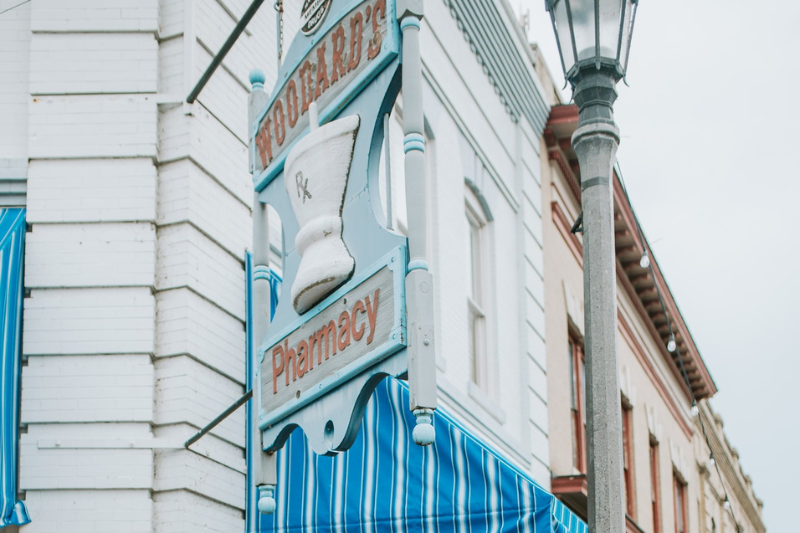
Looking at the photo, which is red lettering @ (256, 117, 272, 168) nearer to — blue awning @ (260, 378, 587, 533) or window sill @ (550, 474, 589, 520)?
blue awning @ (260, 378, 587, 533)

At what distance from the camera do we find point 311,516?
7816mm

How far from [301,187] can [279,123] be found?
2.27 ft

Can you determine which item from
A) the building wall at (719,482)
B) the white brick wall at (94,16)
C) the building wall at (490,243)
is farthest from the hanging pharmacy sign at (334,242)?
the building wall at (719,482)

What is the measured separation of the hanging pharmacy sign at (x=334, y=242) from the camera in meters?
5.80

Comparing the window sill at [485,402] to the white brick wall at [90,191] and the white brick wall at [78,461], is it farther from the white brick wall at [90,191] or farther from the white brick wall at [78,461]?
the white brick wall at [78,461]

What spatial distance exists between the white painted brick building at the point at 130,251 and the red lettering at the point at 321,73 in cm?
173

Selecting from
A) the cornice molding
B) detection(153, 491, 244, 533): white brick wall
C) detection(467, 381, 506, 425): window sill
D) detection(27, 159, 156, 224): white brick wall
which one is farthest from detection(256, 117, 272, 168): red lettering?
the cornice molding

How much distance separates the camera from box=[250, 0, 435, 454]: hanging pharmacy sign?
5797 millimetres

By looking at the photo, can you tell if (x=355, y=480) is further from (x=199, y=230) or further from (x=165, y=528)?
(x=199, y=230)

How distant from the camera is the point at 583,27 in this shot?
23.4 feet

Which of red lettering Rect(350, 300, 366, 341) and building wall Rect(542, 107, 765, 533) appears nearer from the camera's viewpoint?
red lettering Rect(350, 300, 366, 341)

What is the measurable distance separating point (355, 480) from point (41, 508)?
1.91m

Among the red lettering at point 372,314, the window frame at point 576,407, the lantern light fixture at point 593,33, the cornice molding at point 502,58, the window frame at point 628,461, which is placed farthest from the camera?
the window frame at point 628,461

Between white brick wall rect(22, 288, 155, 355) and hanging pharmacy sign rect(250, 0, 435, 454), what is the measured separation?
46.7 inches
